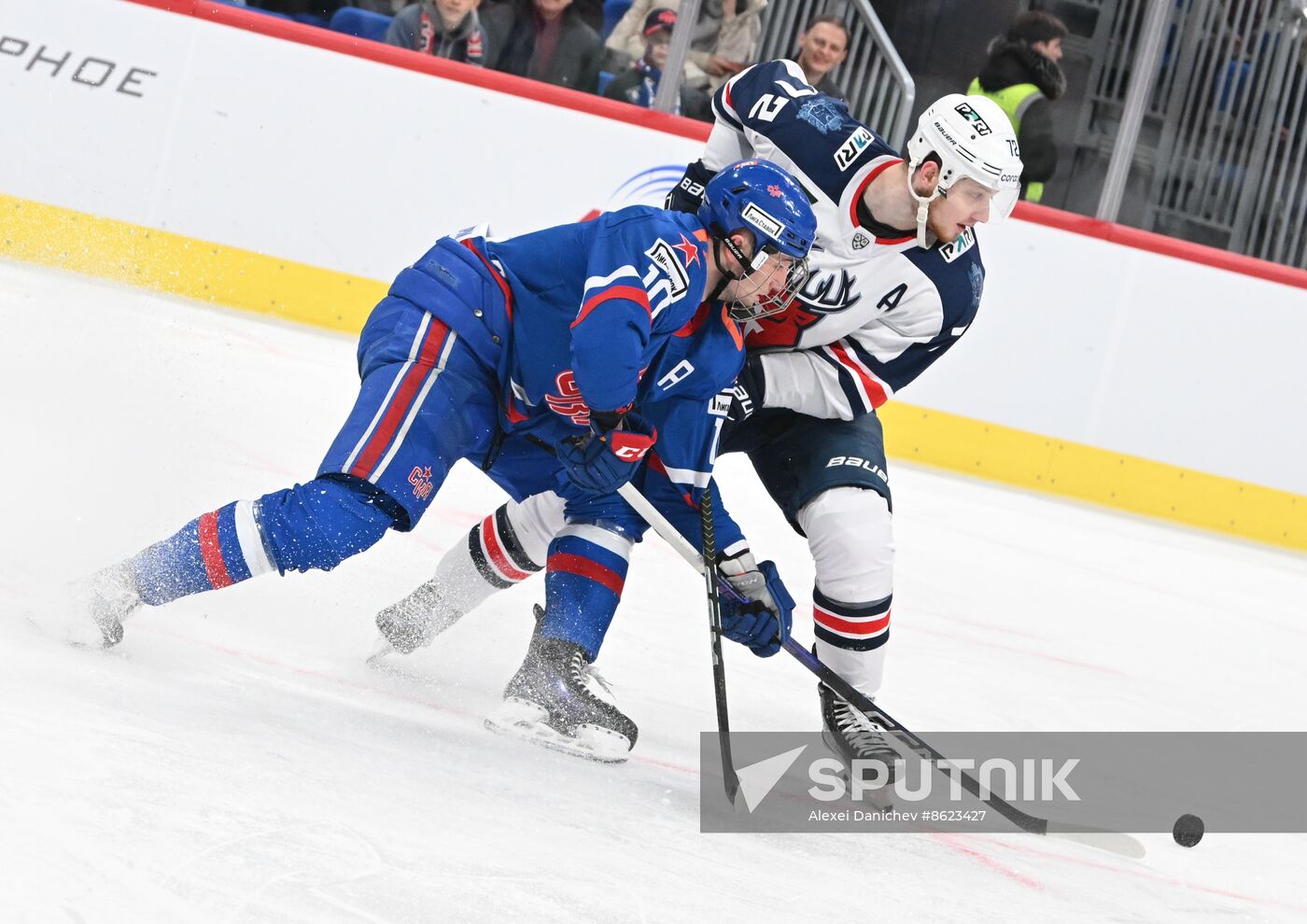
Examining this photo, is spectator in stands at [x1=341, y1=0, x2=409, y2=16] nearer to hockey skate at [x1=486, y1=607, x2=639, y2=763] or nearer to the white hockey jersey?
the white hockey jersey

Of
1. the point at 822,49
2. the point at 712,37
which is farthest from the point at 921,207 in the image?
the point at 712,37

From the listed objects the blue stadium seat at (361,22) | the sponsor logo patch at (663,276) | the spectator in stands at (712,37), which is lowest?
the sponsor logo patch at (663,276)

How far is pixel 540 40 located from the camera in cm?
644

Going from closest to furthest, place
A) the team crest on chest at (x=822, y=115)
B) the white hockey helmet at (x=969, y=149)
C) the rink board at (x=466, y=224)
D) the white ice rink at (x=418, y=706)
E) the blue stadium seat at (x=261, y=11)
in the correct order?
the white ice rink at (x=418, y=706), the white hockey helmet at (x=969, y=149), the team crest on chest at (x=822, y=115), the rink board at (x=466, y=224), the blue stadium seat at (x=261, y=11)

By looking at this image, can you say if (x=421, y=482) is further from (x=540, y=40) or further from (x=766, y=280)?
(x=540, y=40)

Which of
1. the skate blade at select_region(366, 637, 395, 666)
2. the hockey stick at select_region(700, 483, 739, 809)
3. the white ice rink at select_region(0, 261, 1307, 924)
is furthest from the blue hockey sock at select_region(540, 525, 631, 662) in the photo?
the skate blade at select_region(366, 637, 395, 666)

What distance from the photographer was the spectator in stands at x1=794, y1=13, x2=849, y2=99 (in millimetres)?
6324

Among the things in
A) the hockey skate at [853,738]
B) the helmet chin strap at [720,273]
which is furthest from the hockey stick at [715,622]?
the helmet chin strap at [720,273]

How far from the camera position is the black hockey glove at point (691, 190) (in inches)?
127

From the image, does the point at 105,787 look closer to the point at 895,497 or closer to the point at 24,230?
the point at 895,497

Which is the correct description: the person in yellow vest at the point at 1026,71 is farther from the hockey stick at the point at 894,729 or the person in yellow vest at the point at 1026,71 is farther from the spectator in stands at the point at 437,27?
the hockey stick at the point at 894,729

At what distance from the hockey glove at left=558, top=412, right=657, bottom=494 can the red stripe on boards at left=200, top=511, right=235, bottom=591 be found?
0.58 metres

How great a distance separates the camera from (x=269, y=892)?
1.58m

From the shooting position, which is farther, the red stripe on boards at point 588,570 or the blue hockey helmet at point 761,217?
the red stripe on boards at point 588,570
